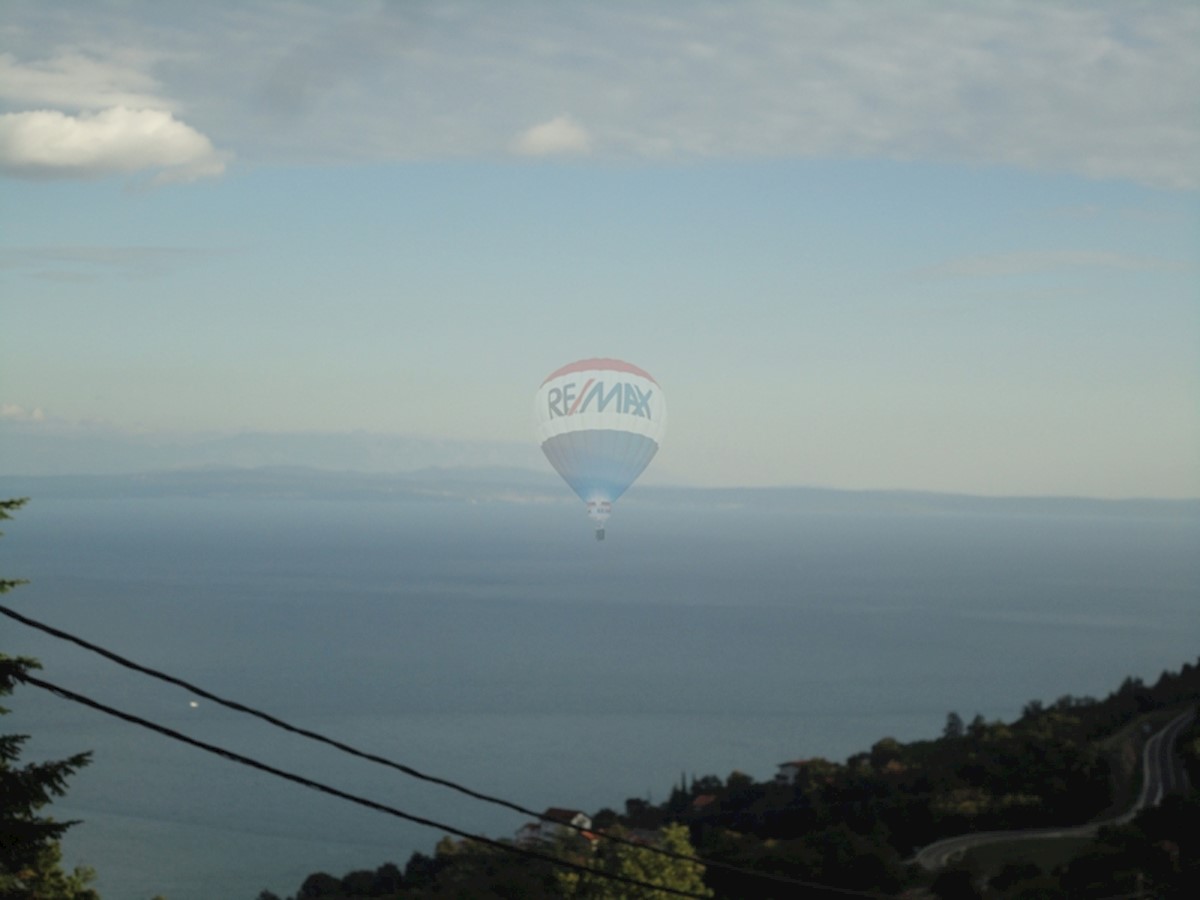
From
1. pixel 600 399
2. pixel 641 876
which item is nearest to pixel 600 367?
pixel 600 399

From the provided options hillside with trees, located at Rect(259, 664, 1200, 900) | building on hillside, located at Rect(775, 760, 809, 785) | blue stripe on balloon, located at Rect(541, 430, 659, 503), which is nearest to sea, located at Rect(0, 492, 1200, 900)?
hillside with trees, located at Rect(259, 664, 1200, 900)

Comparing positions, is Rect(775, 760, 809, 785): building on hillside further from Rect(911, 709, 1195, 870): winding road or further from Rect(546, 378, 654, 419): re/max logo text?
Rect(546, 378, 654, 419): re/max logo text

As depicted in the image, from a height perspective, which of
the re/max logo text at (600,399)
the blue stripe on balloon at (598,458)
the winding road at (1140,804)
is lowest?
the winding road at (1140,804)

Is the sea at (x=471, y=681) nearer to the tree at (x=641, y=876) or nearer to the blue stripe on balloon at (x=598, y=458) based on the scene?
the tree at (x=641, y=876)

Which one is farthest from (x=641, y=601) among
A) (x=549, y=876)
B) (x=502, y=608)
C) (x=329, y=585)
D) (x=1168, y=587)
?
(x=549, y=876)

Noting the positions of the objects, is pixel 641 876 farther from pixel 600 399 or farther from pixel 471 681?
pixel 471 681

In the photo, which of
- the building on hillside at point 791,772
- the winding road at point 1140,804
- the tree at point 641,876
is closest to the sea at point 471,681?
the tree at point 641,876

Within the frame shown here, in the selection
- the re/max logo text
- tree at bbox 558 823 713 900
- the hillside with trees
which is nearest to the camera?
tree at bbox 558 823 713 900
